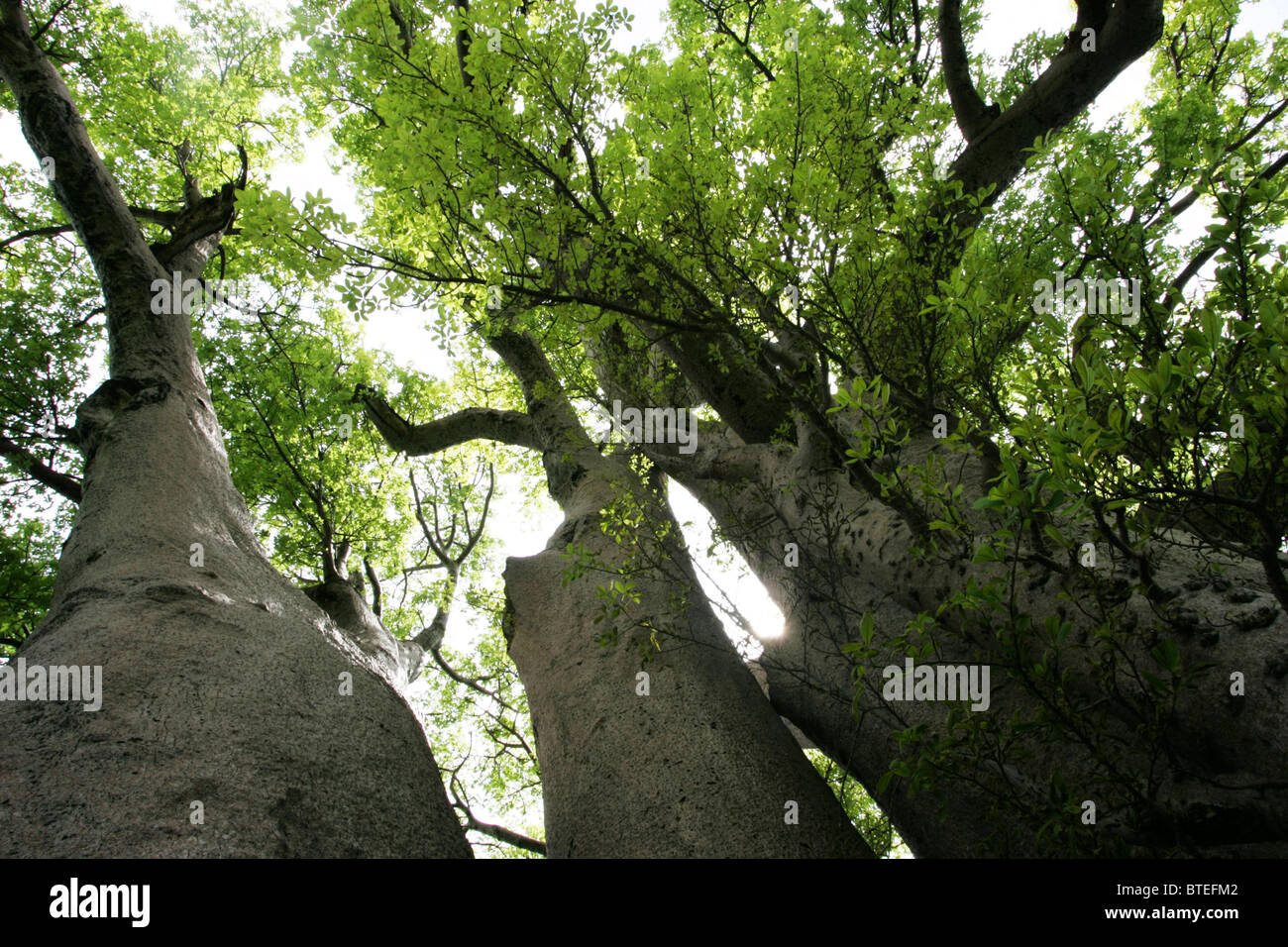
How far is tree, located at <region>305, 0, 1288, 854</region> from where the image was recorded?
1563 millimetres

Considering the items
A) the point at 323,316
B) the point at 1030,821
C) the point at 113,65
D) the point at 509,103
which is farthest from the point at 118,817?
the point at 113,65

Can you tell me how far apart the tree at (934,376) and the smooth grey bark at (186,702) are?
107cm

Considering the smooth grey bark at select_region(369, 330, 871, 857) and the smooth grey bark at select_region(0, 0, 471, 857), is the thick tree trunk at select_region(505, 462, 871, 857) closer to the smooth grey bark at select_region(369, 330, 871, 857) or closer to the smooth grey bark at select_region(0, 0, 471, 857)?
the smooth grey bark at select_region(369, 330, 871, 857)

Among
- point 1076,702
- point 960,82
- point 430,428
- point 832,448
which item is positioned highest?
point 960,82

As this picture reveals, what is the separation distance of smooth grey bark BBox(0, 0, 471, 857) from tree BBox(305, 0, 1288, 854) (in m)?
1.07

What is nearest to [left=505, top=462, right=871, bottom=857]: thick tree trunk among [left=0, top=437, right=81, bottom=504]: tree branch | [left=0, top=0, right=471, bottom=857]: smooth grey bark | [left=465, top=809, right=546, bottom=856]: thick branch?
[left=0, top=0, right=471, bottom=857]: smooth grey bark

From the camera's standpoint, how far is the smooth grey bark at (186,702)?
4.77ft

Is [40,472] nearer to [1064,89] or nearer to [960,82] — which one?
[960,82]

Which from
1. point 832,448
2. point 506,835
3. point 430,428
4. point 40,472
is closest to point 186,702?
point 832,448

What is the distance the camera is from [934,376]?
9.06ft

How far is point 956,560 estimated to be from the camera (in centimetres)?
276

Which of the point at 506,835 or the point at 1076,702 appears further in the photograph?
the point at 506,835

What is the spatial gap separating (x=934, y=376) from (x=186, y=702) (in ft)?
10.00
